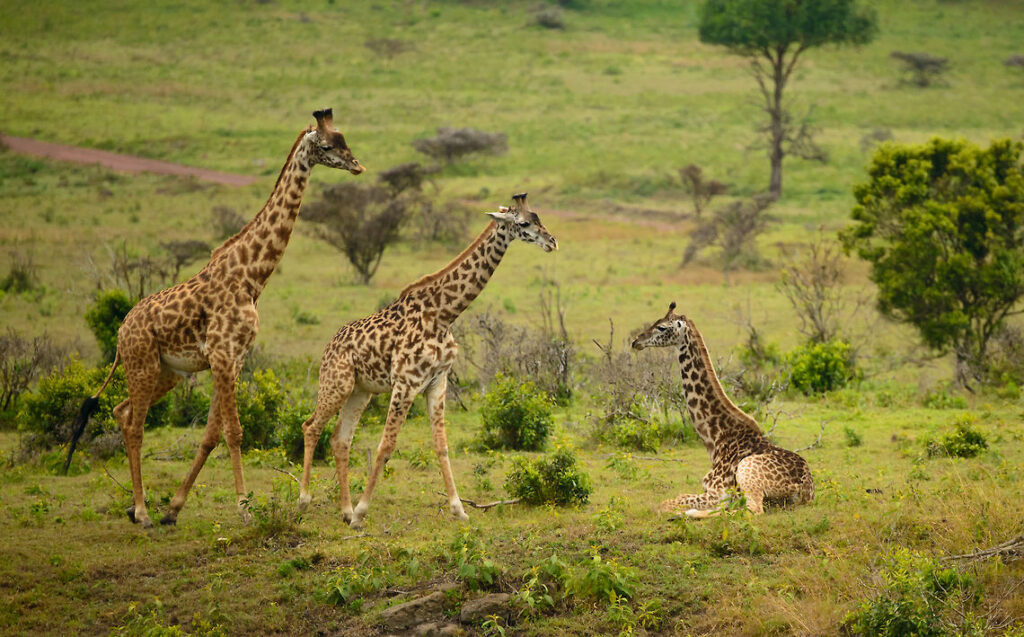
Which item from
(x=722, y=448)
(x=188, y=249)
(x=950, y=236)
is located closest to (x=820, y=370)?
(x=950, y=236)

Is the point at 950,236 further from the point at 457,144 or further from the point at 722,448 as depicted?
the point at 457,144

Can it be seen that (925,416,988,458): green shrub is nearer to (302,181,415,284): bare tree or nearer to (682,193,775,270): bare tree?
(682,193,775,270): bare tree

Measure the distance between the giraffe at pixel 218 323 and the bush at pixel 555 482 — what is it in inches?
101

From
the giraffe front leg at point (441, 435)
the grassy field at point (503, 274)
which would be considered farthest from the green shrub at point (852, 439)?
the giraffe front leg at point (441, 435)

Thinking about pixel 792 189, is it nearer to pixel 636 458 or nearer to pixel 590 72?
pixel 590 72

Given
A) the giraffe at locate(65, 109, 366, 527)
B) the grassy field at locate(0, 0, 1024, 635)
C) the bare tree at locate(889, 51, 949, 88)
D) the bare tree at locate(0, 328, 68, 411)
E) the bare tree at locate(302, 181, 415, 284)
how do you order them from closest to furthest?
the grassy field at locate(0, 0, 1024, 635) < the giraffe at locate(65, 109, 366, 527) < the bare tree at locate(0, 328, 68, 411) < the bare tree at locate(302, 181, 415, 284) < the bare tree at locate(889, 51, 949, 88)

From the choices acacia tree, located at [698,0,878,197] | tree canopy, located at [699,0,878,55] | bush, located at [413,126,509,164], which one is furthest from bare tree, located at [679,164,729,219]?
bush, located at [413,126,509,164]

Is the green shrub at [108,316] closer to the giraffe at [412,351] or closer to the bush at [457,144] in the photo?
the giraffe at [412,351]

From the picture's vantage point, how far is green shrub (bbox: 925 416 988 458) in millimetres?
11289

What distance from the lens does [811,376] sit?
16000 millimetres

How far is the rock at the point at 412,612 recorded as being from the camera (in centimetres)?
764

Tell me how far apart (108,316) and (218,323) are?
22.6 feet

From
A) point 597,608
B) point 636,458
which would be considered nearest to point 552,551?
point 597,608

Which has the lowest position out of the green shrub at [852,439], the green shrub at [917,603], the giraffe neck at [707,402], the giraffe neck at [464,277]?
the green shrub at [852,439]
